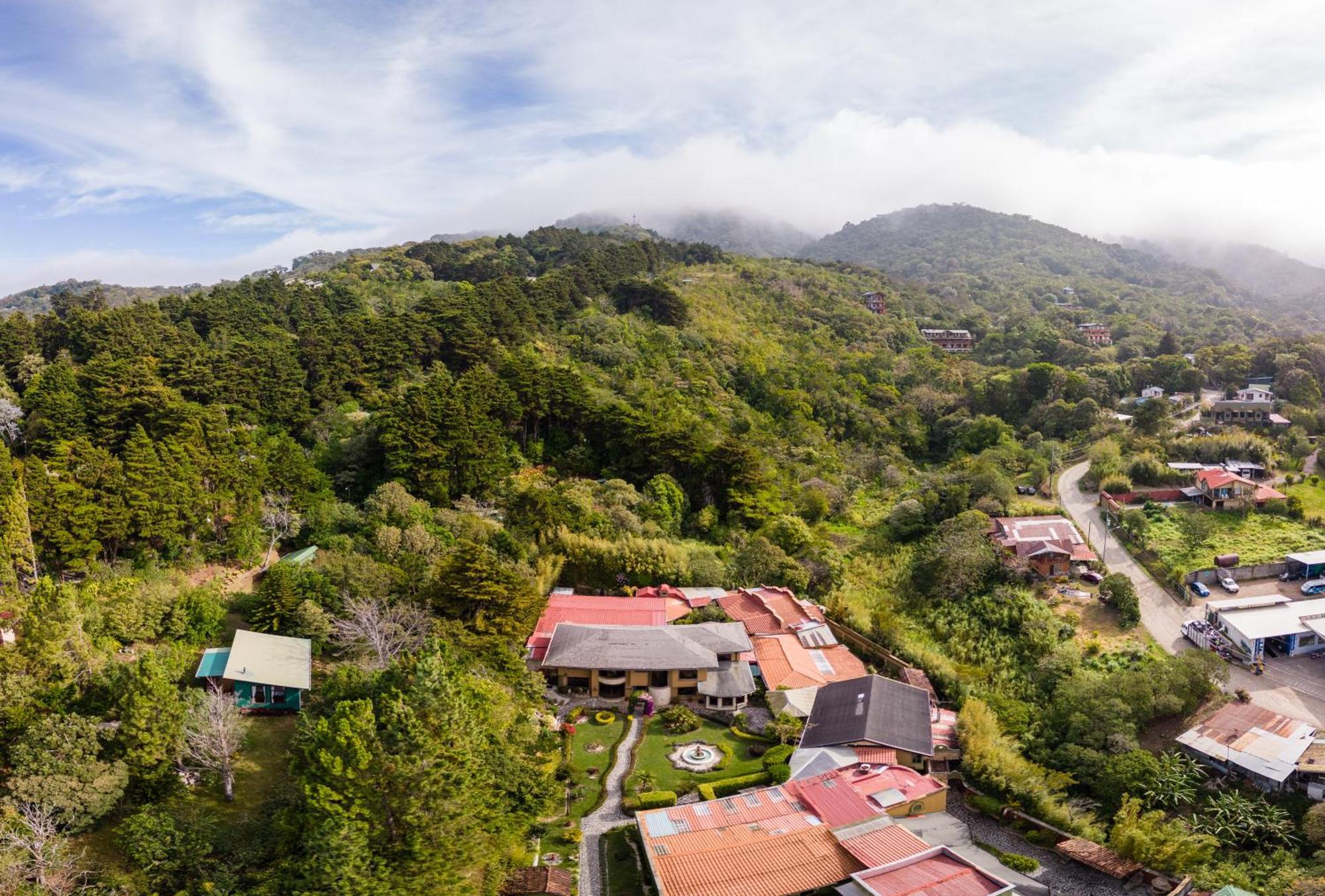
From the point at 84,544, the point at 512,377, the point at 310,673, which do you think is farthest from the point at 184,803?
the point at 512,377

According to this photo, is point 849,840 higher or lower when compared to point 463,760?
lower

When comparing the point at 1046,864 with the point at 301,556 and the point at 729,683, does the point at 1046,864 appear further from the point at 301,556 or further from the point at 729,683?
the point at 301,556

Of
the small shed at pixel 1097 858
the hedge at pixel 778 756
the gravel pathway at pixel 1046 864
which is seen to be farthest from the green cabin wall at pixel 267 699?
the small shed at pixel 1097 858

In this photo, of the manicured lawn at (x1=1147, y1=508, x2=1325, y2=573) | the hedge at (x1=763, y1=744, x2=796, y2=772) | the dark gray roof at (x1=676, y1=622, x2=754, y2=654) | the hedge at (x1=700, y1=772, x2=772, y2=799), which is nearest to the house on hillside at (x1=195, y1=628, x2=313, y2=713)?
the hedge at (x1=700, y1=772, x2=772, y2=799)

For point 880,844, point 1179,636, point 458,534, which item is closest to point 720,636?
point 880,844

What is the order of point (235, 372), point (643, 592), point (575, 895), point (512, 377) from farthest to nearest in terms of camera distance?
point (512, 377) → point (235, 372) → point (643, 592) → point (575, 895)

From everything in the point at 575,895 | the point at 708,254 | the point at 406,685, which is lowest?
the point at 575,895

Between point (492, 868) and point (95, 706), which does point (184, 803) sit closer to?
point (95, 706)
